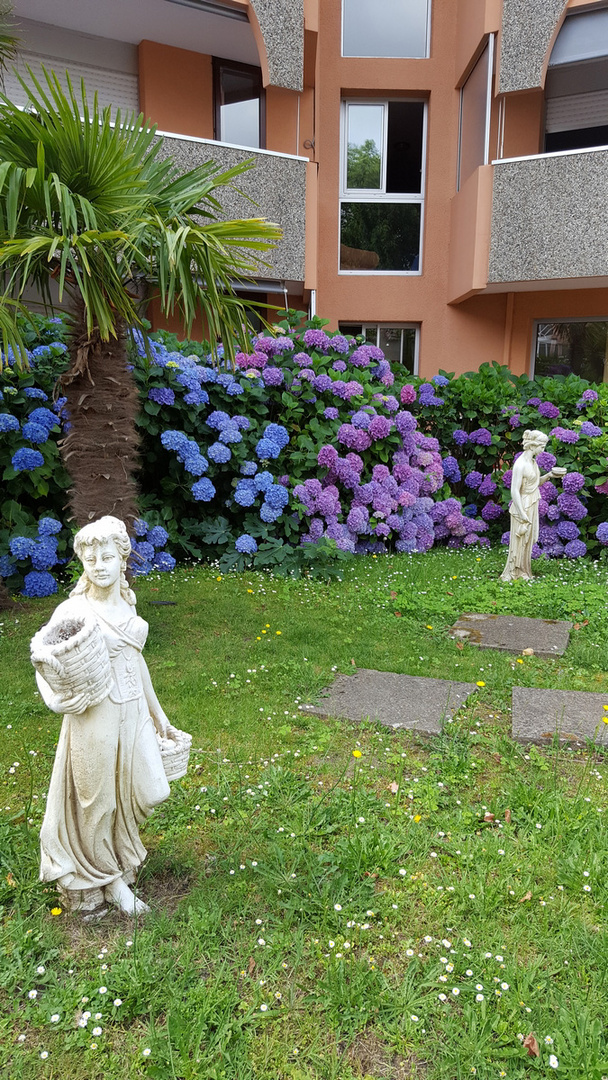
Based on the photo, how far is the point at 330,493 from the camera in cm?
650

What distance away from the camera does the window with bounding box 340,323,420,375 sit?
11.3m

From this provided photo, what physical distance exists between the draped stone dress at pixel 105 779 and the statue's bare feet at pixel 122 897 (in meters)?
0.05

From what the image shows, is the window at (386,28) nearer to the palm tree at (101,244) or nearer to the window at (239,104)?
the window at (239,104)

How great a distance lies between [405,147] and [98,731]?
11.5 metres

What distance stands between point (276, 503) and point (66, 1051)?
4.80 metres

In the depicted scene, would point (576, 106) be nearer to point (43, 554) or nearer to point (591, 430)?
point (591, 430)

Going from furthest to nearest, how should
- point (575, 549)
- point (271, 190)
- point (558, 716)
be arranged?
point (271, 190)
point (575, 549)
point (558, 716)

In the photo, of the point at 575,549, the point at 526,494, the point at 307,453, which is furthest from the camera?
the point at 575,549

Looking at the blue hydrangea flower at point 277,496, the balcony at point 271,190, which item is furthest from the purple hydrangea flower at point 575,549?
the balcony at point 271,190

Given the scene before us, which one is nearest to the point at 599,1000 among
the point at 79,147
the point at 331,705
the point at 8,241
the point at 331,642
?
the point at 331,705

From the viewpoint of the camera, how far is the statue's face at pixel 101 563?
1937mm

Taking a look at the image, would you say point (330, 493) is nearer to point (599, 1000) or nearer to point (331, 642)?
point (331, 642)

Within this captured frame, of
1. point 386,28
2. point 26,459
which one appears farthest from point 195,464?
point 386,28

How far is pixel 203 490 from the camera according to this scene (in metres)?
6.05
